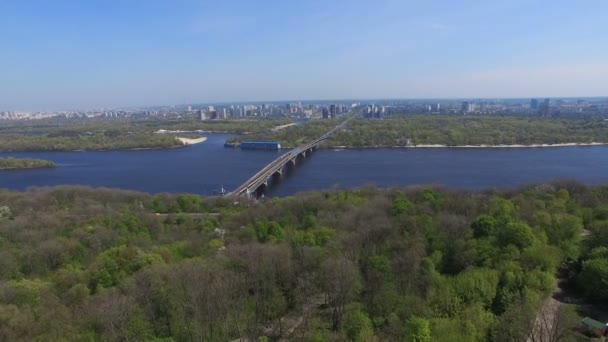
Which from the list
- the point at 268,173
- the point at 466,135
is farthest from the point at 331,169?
the point at 466,135

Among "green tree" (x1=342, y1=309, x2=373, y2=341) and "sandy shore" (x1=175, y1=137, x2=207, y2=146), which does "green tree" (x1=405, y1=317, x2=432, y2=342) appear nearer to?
"green tree" (x1=342, y1=309, x2=373, y2=341)

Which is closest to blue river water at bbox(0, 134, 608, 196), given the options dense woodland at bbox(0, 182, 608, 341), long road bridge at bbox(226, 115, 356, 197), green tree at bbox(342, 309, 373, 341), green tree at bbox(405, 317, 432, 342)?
long road bridge at bbox(226, 115, 356, 197)

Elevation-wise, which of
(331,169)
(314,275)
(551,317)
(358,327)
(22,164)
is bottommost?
(331,169)

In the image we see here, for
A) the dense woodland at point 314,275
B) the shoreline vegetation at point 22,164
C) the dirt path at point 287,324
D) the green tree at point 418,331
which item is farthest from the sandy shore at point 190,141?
the green tree at point 418,331

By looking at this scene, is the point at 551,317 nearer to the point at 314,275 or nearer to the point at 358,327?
the point at 358,327

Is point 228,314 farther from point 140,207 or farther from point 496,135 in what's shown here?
point 496,135

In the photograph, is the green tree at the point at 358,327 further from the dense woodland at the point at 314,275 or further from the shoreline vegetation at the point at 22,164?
the shoreline vegetation at the point at 22,164

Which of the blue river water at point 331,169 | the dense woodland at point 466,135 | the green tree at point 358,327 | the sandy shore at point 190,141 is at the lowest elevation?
the blue river water at point 331,169
